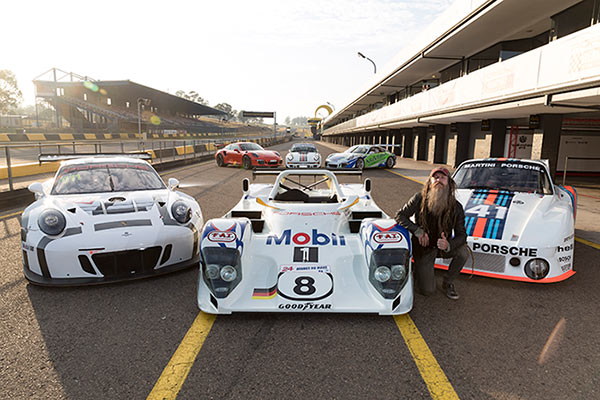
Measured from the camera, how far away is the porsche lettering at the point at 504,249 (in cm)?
412

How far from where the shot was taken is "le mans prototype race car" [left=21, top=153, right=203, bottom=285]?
3.98 metres

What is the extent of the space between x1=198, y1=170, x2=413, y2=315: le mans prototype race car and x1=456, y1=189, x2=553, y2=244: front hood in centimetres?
139

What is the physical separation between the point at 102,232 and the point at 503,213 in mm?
4582

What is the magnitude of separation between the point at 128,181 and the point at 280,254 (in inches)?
114

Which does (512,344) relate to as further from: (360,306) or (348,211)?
(348,211)

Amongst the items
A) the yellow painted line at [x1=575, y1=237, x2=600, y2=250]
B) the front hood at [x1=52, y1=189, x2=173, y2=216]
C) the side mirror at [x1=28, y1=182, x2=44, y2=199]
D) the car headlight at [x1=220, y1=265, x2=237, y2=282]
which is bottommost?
the yellow painted line at [x1=575, y1=237, x2=600, y2=250]

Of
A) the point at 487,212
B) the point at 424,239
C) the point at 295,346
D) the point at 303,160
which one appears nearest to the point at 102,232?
the point at 295,346

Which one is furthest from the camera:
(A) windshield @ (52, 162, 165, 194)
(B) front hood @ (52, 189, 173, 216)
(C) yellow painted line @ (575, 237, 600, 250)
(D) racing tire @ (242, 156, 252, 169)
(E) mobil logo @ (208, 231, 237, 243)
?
(D) racing tire @ (242, 156, 252, 169)

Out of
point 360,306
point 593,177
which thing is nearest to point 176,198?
point 360,306

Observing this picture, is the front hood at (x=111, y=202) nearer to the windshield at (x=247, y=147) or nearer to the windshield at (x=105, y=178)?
the windshield at (x=105, y=178)

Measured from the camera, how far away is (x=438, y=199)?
150 inches

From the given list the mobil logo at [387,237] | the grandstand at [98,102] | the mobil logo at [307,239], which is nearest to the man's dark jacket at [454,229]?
the mobil logo at [387,237]

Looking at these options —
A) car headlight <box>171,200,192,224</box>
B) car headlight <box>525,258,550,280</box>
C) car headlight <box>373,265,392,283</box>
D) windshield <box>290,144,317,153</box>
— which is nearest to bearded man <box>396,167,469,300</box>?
car headlight <box>373,265,392,283</box>

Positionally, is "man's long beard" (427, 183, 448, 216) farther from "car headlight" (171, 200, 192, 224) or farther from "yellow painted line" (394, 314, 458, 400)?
"car headlight" (171, 200, 192, 224)
